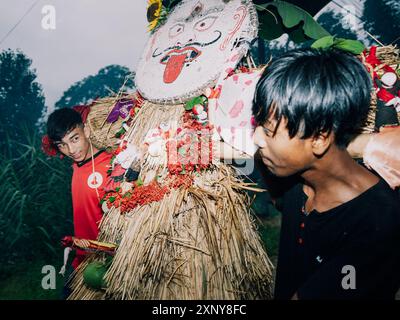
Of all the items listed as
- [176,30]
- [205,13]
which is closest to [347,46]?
[205,13]

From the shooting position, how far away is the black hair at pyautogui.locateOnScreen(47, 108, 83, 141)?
2.69 meters

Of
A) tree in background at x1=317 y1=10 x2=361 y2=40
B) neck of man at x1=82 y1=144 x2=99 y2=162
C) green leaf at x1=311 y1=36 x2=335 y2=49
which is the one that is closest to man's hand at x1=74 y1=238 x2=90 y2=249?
neck of man at x1=82 y1=144 x2=99 y2=162

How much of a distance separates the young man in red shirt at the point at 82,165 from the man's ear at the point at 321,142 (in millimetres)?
1975

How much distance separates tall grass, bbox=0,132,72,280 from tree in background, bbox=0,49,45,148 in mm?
7882

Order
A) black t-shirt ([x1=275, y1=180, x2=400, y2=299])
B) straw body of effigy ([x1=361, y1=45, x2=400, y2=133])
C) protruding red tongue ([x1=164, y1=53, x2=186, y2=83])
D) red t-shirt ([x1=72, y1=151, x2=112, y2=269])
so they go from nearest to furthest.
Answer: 1. black t-shirt ([x1=275, y1=180, x2=400, y2=299])
2. straw body of effigy ([x1=361, y1=45, x2=400, y2=133])
3. protruding red tongue ([x1=164, y1=53, x2=186, y2=83])
4. red t-shirt ([x1=72, y1=151, x2=112, y2=269])

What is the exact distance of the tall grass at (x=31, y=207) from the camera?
523cm

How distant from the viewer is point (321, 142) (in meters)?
1.06

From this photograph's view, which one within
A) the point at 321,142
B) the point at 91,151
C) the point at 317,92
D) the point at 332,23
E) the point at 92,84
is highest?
the point at 92,84

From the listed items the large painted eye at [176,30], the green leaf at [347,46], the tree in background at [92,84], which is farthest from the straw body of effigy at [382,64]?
the tree in background at [92,84]

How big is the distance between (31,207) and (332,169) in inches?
230

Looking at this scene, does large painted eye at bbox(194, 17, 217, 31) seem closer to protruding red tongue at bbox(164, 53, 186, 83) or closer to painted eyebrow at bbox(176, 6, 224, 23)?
painted eyebrow at bbox(176, 6, 224, 23)

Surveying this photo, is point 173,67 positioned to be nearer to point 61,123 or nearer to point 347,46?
point 347,46
